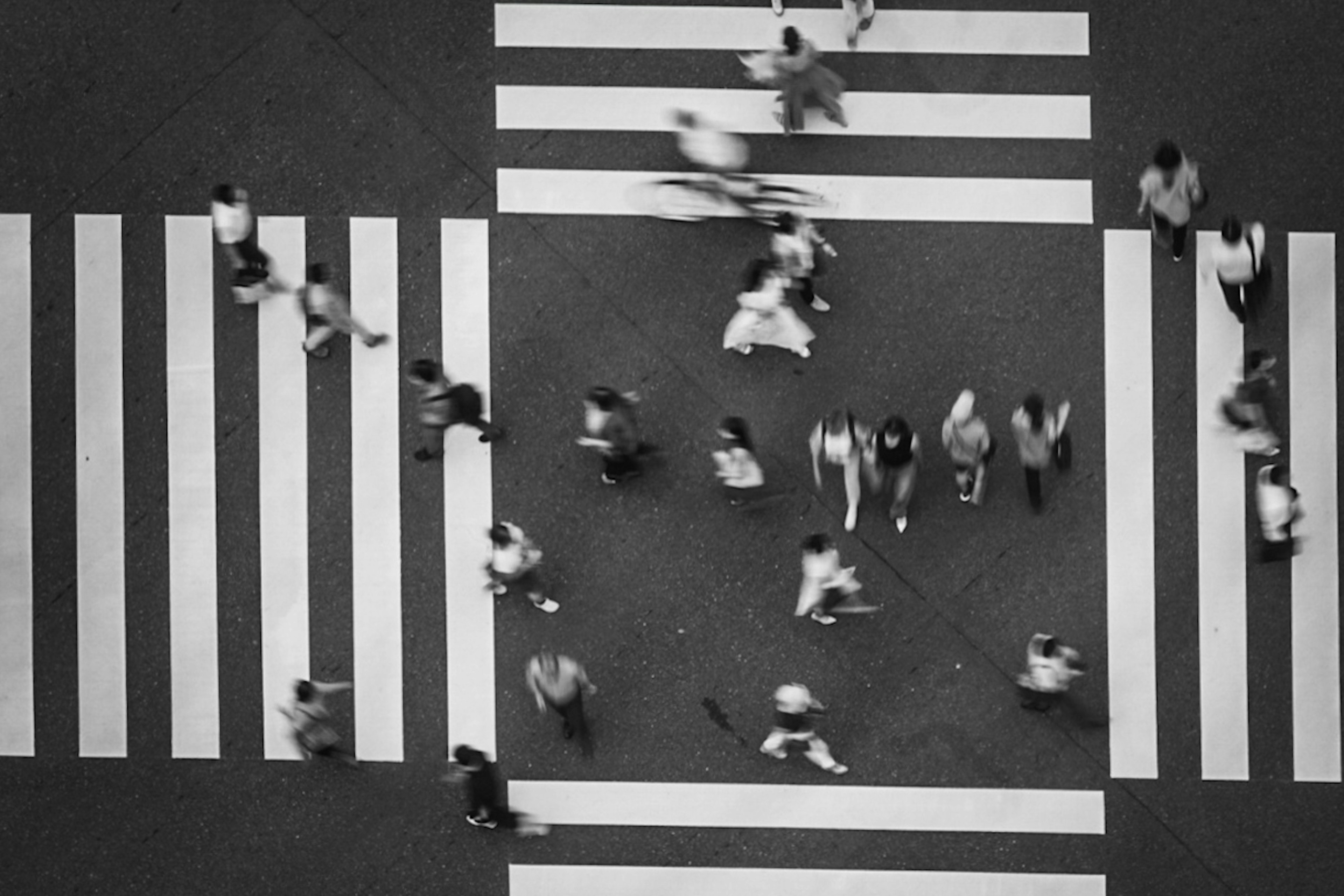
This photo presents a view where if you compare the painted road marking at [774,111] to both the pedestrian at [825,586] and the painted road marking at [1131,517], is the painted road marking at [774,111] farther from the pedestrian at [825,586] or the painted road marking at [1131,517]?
the pedestrian at [825,586]

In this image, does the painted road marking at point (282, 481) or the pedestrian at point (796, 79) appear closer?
the pedestrian at point (796, 79)

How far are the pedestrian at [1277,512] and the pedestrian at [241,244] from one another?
8312mm

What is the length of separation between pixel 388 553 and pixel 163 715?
243 cm

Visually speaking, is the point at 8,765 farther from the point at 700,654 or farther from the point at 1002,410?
the point at 1002,410

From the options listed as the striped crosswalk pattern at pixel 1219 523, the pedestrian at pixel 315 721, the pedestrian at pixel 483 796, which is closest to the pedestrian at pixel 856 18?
the striped crosswalk pattern at pixel 1219 523

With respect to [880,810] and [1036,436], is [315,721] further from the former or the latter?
[1036,436]

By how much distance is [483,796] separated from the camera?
31.4 feet

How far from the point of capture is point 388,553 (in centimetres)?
Result: 1006

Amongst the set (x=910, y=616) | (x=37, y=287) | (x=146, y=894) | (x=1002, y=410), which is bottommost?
(x=146, y=894)

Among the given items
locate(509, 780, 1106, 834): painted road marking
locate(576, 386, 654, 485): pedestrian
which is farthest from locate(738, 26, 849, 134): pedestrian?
locate(509, 780, 1106, 834): painted road marking

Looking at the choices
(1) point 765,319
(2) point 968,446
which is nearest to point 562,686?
(1) point 765,319

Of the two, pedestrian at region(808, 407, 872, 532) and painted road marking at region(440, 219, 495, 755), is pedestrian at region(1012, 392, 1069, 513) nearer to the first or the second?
pedestrian at region(808, 407, 872, 532)

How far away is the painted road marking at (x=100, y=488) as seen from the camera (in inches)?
399

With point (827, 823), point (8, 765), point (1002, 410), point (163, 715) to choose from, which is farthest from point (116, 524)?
point (1002, 410)
